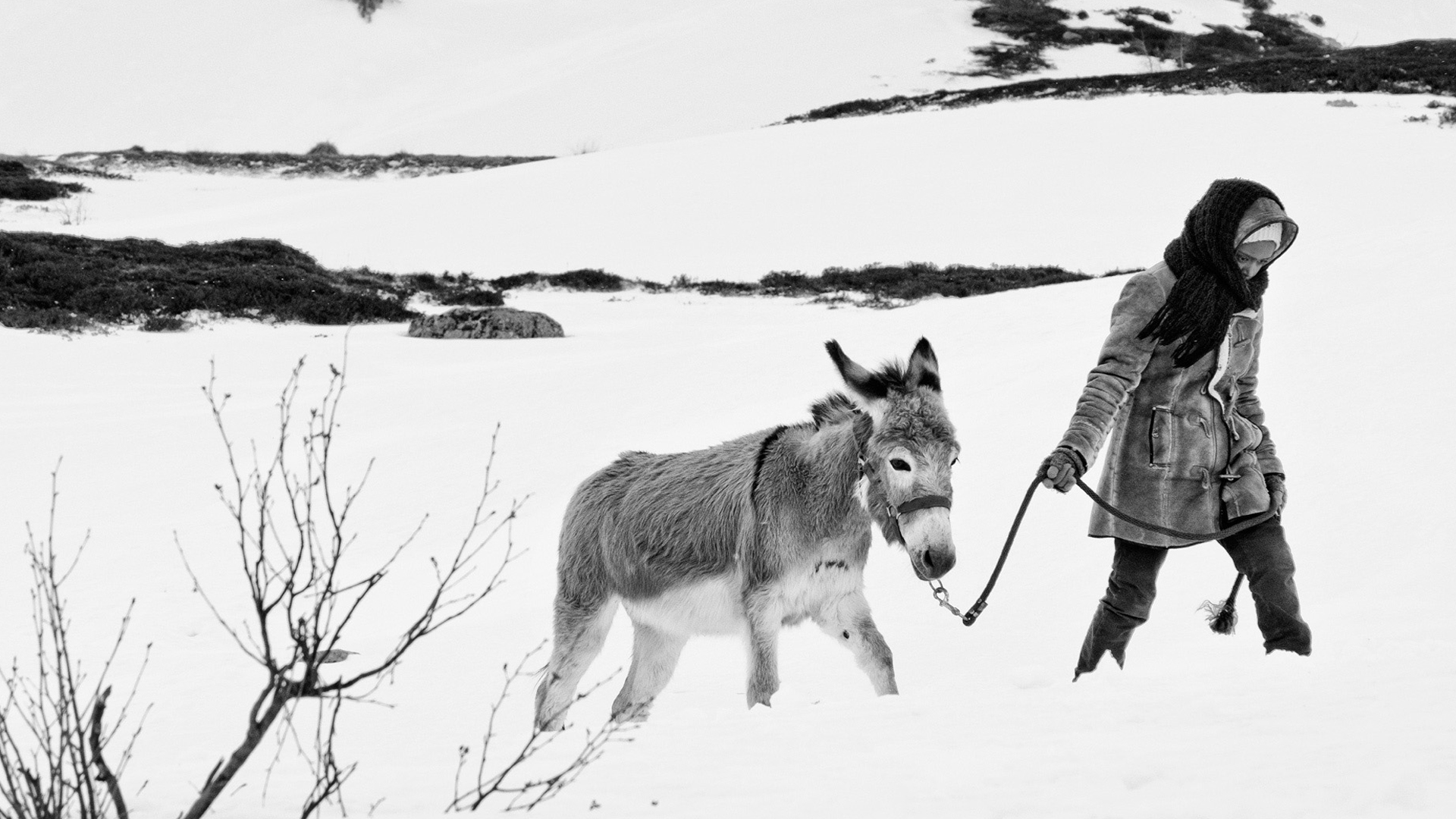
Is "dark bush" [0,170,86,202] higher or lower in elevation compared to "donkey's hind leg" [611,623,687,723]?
higher

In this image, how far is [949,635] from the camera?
277 inches

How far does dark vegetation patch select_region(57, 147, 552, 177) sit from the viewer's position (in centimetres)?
4438

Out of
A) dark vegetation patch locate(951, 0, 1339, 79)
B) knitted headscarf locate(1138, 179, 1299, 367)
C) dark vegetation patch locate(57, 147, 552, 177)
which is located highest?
dark vegetation patch locate(951, 0, 1339, 79)

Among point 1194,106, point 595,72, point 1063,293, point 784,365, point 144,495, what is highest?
point 595,72

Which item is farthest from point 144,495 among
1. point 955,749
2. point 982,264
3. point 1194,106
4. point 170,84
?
point 170,84

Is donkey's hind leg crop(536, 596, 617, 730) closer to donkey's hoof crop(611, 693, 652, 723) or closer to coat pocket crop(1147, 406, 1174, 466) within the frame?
donkey's hoof crop(611, 693, 652, 723)

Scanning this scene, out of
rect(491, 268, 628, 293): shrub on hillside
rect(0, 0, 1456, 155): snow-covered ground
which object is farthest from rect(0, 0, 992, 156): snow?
rect(491, 268, 628, 293): shrub on hillside

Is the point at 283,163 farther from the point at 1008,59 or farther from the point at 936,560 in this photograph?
the point at 936,560

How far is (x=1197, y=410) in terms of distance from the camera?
174 inches

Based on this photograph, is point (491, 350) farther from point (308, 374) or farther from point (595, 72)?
point (595, 72)

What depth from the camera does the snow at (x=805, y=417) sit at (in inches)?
127

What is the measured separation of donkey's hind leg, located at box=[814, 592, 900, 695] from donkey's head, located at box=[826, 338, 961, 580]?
1.93ft

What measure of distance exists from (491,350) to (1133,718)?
48.3 feet

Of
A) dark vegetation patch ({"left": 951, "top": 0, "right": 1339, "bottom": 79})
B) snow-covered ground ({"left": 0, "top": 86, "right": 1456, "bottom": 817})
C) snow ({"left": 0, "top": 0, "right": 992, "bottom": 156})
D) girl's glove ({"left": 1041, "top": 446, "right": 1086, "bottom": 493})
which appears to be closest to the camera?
snow-covered ground ({"left": 0, "top": 86, "right": 1456, "bottom": 817})
